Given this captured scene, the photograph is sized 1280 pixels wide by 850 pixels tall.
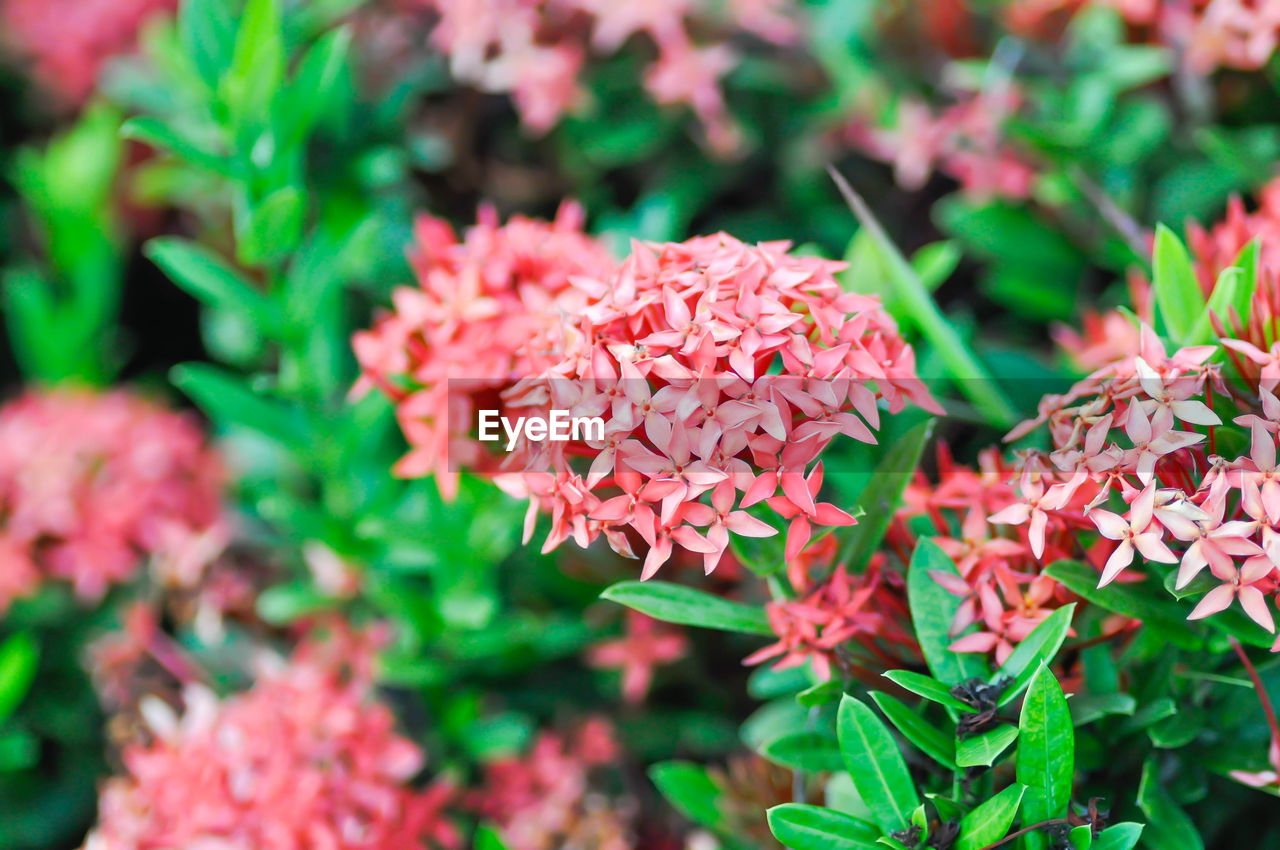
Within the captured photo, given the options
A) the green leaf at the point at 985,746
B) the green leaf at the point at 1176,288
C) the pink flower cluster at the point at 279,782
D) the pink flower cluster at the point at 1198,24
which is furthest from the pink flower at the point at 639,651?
the pink flower cluster at the point at 1198,24

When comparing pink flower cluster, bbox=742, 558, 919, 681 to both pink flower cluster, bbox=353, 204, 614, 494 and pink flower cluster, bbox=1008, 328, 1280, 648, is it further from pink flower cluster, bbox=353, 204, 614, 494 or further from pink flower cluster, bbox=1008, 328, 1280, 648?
pink flower cluster, bbox=353, 204, 614, 494

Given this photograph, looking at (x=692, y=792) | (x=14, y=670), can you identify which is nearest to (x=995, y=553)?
(x=692, y=792)

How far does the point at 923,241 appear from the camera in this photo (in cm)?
137

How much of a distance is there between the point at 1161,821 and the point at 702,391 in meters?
0.47

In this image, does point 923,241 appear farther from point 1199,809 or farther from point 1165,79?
point 1199,809

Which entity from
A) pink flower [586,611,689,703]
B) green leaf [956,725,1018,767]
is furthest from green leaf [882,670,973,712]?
pink flower [586,611,689,703]

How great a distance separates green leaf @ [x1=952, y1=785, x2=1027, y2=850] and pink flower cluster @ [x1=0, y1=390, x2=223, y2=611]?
0.96 metres

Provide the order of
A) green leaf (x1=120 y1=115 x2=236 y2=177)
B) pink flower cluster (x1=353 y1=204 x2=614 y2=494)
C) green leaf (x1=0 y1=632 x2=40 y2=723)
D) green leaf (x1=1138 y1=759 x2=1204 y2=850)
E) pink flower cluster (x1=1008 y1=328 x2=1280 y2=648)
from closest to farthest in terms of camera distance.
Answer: pink flower cluster (x1=1008 y1=328 x2=1280 y2=648) → green leaf (x1=1138 y1=759 x2=1204 y2=850) → pink flower cluster (x1=353 y1=204 x2=614 y2=494) → green leaf (x1=120 y1=115 x2=236 y2=177) → green leaf (x1=0 y1=632 x2=40 y2=723)

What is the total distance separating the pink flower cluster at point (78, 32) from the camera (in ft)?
5.16

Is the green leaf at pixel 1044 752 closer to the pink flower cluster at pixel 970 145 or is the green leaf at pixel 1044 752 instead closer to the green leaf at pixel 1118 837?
the green leaf at pixel 1118 837

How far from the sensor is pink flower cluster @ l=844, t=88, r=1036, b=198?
3.80 feet

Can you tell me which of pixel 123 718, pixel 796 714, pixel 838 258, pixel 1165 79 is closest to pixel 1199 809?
pixel 796 714

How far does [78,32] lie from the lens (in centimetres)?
157

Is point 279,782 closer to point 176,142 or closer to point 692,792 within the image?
point 692,792
